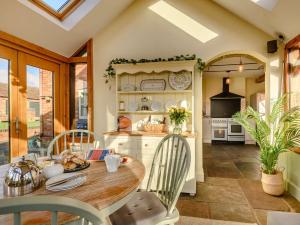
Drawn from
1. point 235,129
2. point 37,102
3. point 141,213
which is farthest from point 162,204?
point 235,129

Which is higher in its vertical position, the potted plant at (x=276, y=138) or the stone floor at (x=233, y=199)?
the potted plant at (x=276, y=138)

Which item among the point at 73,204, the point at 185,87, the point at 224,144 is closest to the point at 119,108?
the point at 185,87

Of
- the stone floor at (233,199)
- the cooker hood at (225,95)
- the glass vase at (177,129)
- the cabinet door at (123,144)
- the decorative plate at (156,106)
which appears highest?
the cooker hood at (225,95)

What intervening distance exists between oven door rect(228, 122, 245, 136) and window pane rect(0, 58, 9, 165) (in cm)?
630

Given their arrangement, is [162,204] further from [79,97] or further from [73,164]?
[79,97]

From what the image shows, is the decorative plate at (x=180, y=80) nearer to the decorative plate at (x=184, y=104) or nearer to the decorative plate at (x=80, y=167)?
the decorative plate at (x=184, y=104)

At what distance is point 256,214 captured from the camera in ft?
7.69

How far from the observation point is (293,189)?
109 inches

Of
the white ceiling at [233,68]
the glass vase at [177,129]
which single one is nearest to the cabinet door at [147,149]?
the glass vase at [177,129]

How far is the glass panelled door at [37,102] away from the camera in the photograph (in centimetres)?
290

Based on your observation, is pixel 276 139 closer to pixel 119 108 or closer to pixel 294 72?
pixel 294 72

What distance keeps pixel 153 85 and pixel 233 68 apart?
3653 mm

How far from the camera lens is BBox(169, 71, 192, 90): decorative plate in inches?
132

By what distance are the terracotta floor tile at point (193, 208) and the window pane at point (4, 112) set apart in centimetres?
235
